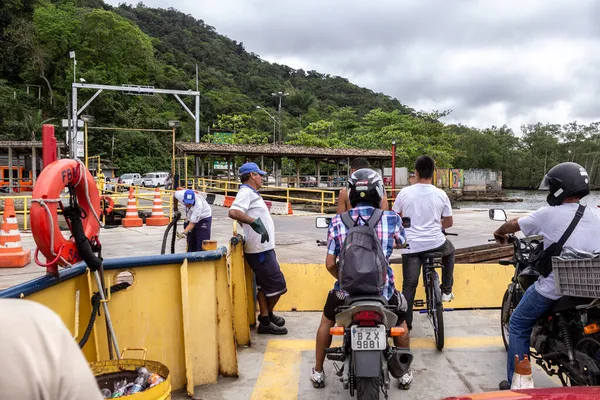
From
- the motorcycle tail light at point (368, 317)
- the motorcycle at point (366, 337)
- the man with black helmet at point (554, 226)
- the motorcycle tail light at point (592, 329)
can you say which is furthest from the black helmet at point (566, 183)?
the motorcycle tail light at point (368, 317)

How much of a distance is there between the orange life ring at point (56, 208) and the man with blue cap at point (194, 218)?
386 cm

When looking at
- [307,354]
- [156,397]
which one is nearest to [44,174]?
[156,397]

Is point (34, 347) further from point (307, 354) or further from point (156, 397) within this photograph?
point (307, 354)

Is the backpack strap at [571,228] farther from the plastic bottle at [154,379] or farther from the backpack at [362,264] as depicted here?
the plastic bottle at [154,379]

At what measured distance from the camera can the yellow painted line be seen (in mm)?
3787

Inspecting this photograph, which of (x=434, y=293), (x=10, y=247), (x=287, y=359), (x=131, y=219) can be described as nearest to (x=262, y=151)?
(x=131, y=219)

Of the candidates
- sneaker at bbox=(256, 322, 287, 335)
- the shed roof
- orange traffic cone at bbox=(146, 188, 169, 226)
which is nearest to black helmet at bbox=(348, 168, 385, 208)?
sneaker at bbox=(256, 322, 287, 335)

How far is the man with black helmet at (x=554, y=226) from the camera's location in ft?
10.6

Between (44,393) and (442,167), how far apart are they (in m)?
56.9

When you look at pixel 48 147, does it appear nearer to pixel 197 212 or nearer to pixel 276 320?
pixel 276 320

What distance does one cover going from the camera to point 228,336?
153 inches

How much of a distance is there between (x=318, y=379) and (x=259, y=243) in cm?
151

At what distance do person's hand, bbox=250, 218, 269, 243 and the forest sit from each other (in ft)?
86.7

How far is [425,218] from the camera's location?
15.7ft
